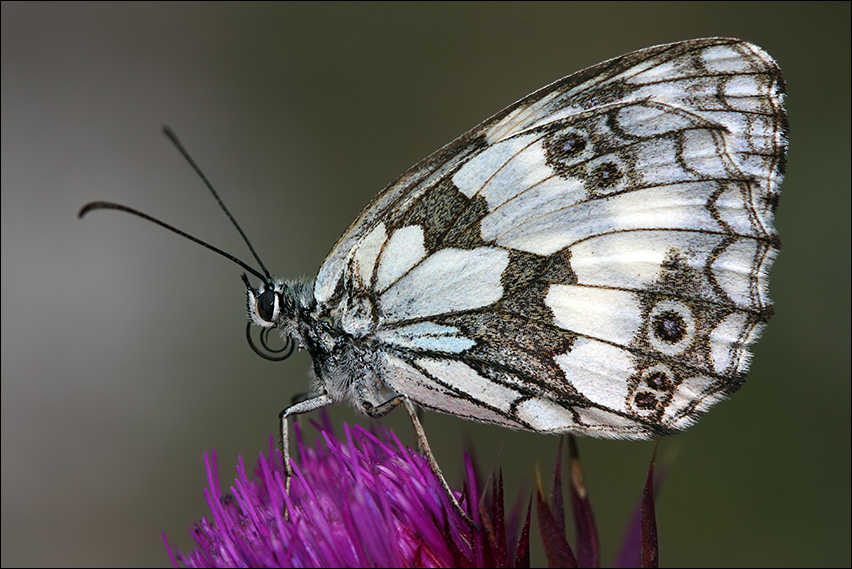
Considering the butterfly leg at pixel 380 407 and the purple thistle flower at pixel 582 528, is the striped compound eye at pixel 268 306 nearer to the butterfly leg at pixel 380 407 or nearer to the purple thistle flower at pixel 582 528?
the butterfly leg at pixel 380 407

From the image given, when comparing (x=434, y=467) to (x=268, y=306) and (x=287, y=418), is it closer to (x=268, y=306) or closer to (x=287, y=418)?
(x=287, y=418)

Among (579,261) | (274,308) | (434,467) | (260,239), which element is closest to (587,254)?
(579,261)

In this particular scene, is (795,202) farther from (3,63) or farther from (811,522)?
(3,63)

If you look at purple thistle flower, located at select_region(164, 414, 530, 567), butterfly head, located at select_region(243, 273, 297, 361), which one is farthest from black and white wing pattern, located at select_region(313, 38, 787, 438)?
purple thistle flower, located at select_region(164, 414, 530, 567)

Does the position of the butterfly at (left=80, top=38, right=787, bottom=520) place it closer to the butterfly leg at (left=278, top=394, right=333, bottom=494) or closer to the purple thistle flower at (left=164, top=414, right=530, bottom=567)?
the butterfly leg at (left=278, top=394, right=333, bottom=494)

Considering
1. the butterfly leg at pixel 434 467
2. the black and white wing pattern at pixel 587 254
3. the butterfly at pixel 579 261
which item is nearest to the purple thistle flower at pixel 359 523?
the butterfly leg at pixel 434 467

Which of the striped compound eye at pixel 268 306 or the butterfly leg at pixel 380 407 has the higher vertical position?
Result: the striped compound eye at pixel 268 306
